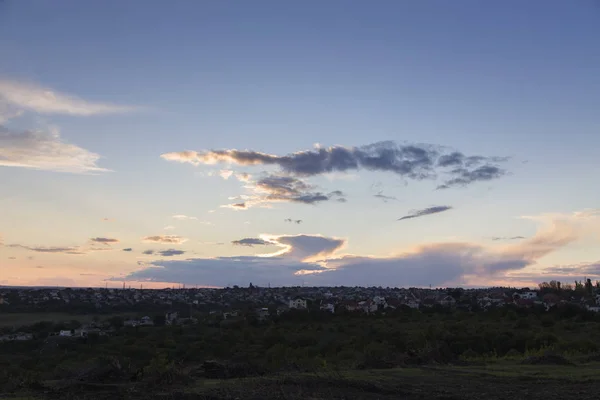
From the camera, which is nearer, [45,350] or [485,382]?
[485,382]

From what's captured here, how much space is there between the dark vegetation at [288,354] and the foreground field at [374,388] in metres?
0.05

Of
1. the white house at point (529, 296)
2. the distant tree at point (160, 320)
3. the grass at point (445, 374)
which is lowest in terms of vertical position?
the grass at point (445, 374)

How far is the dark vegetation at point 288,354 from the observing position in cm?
1242

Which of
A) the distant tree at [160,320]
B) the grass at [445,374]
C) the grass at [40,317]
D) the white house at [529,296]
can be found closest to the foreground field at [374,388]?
the grass at [445,374]

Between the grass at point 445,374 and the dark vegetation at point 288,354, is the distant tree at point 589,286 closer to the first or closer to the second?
the dark vegetation at point 288,354

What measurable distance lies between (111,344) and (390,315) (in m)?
28.2

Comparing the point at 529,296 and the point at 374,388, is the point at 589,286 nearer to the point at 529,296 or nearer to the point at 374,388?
the point at 529,296

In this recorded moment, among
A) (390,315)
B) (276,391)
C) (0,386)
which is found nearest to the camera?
(276,391)

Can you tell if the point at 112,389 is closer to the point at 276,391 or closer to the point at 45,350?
the point at 276,391

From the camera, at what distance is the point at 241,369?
14914mm

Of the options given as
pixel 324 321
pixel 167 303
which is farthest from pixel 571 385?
pixel 167 303

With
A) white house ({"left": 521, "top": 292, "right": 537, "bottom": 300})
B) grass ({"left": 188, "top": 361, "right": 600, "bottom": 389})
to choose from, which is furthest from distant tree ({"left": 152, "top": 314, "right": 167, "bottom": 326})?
white house ({"left": 521, "top": 292, "right": 537, "bottom": 300})

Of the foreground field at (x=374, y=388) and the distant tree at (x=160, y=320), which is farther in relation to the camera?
the distant tree at (x=160, y=320)

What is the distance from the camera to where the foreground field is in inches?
448
